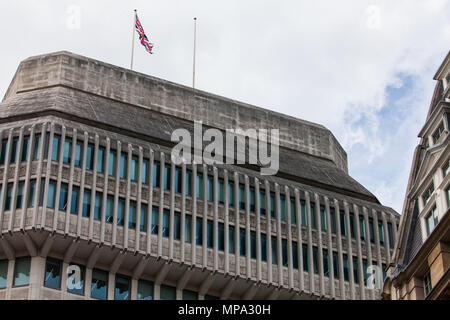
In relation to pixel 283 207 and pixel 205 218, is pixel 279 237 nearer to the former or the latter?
pixel 283 207

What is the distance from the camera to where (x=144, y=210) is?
80.4 metres

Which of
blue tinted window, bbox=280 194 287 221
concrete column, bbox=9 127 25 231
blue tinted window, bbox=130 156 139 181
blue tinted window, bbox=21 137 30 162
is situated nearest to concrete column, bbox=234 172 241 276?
blue tinted window, bbox=280 194 287 221

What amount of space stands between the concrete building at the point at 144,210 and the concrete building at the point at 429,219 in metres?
34.5

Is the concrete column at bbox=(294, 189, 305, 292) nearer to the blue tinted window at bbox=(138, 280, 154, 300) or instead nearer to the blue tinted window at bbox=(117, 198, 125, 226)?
the blue tinted window at bbox=(138, 280, 154, 300)

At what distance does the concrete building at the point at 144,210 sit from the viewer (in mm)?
77312

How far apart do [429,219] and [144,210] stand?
3827cm

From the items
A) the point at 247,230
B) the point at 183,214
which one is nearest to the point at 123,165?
the point at 183,214

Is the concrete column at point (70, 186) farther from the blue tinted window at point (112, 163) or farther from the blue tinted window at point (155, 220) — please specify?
the blue tinted window at point (155, 220)

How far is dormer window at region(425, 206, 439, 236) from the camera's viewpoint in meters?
43.9

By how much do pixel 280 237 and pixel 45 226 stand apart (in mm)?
18964

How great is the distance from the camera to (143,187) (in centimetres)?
8106
